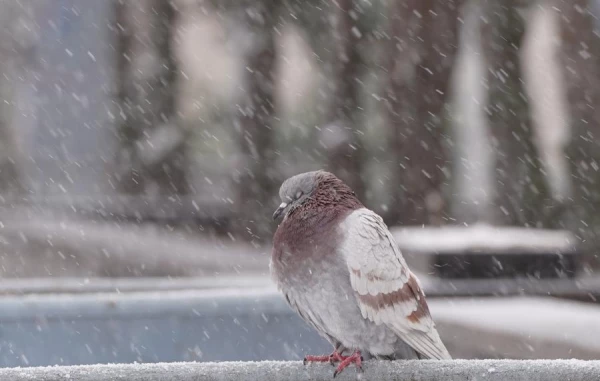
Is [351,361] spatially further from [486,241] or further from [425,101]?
[425,101]

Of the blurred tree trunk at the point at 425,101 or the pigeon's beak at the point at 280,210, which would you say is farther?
the blurred tree trunk at the point at 425,101

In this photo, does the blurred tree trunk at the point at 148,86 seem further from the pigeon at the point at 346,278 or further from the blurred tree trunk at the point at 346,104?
the pigeon at the point at 346,278

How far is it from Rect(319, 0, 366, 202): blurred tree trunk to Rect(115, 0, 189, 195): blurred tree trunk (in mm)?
2848

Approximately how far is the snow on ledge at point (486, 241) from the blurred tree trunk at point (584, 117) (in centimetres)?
27

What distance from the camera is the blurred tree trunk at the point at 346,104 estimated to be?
30.6ft

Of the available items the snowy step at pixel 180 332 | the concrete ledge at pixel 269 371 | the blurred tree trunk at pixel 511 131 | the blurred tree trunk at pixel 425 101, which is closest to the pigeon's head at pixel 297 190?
the concrete ledge at pixel 269 371

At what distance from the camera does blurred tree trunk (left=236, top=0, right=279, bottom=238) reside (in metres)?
10.7

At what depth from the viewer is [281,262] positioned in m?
2.90

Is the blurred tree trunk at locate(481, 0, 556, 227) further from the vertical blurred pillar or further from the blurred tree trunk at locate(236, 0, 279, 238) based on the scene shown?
the vertical blurred pillar

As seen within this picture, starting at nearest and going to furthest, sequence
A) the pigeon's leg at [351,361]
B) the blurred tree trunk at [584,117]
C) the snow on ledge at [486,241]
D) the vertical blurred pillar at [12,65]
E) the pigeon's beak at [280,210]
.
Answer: the pigeon's leg at [351,361], the pigeon's beak at [280,210], the snow on ledge at [486,241], the blurred tree trunk at [584,117], the vertical blurred pillar at [12,65]

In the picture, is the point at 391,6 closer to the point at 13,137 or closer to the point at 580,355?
the point at 580,355

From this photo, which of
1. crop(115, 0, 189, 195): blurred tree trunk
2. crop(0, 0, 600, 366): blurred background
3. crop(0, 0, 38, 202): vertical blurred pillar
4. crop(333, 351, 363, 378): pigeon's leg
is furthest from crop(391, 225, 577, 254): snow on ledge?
crop(0, 0, 38, 202): vertical blurred pillar

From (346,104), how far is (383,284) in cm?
684

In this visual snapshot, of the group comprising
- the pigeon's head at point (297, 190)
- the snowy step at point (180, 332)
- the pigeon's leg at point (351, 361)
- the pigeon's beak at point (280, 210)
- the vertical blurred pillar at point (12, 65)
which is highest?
the pigeon's head at point (297, 190)
